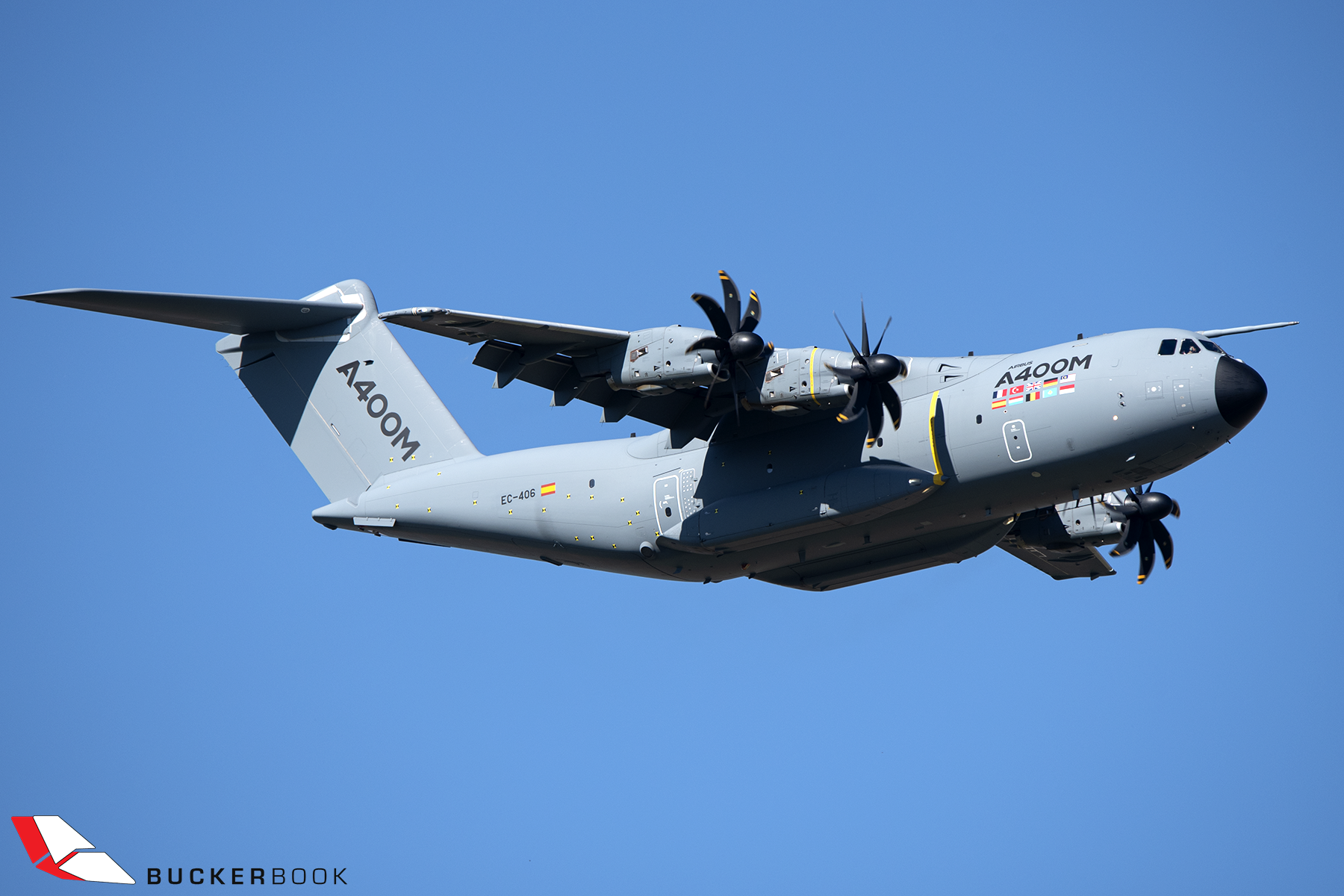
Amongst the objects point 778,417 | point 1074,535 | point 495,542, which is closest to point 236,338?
point 495,542

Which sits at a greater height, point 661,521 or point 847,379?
point 847,379

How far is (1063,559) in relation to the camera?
18812mm

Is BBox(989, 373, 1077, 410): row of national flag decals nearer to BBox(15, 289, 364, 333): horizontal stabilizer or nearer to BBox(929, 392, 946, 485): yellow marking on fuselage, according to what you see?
BBox(929, 392, 946, 485): yellow marking on fuselage

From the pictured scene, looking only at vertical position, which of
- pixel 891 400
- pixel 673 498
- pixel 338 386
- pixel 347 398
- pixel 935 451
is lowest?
pixel 673 498

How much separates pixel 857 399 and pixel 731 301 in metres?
1.62

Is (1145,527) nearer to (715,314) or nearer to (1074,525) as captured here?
(1074,525)

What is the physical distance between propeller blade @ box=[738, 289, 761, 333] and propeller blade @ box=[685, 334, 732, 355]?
310mm

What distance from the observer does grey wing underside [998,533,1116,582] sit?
1831cm

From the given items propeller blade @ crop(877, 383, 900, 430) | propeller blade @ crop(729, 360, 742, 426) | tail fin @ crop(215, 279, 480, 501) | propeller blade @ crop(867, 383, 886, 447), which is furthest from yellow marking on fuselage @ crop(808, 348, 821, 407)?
tail fin @ crop(215, 279, 480, 501)

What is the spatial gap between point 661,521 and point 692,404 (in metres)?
1.40

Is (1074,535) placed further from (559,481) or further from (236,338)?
(236,338)

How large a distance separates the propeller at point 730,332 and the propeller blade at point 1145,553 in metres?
6.71

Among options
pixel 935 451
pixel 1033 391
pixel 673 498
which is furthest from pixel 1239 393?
pixel 673 498

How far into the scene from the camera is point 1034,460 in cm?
1382
